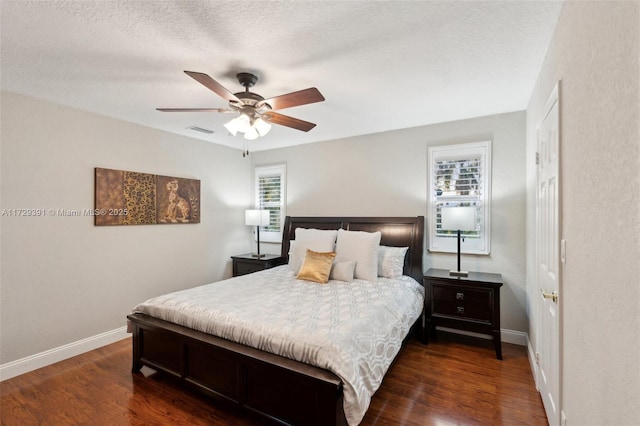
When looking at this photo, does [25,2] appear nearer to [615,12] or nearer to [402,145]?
[615,12]

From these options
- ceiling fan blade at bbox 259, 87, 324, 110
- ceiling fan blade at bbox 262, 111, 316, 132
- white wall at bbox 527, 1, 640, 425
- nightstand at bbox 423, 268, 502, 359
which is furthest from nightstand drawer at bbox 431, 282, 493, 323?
ceiling fan blade at bbox 259, 87, 324, 110

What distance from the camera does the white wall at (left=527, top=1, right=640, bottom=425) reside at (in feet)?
2.90

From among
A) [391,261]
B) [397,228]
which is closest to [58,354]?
[391,261]

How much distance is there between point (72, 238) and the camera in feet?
10.6

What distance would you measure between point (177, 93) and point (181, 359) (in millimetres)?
2342

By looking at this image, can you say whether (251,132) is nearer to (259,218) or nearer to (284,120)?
(284,120)

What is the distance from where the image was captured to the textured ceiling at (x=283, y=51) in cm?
173

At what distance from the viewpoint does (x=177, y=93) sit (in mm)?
2863

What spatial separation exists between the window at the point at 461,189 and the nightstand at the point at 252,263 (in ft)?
7.42

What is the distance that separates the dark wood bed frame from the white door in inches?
52.9

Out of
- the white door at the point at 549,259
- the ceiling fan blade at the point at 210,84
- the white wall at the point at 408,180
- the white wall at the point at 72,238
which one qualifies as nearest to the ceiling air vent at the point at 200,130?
the white wall at the point at 72,238

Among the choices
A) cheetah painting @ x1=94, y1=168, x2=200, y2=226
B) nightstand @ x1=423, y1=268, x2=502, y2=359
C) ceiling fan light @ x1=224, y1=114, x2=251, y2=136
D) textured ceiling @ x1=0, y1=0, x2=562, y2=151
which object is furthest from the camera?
cheetah painting @ x1=94, y1=168, x2=200, y2=226

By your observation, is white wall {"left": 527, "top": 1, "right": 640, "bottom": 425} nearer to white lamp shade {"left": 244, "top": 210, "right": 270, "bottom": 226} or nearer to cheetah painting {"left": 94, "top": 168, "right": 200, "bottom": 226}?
white lamp shade {"left": 244, "top": 210, "right": 270, "bottom": 226}

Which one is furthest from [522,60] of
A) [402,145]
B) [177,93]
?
[177,93]
